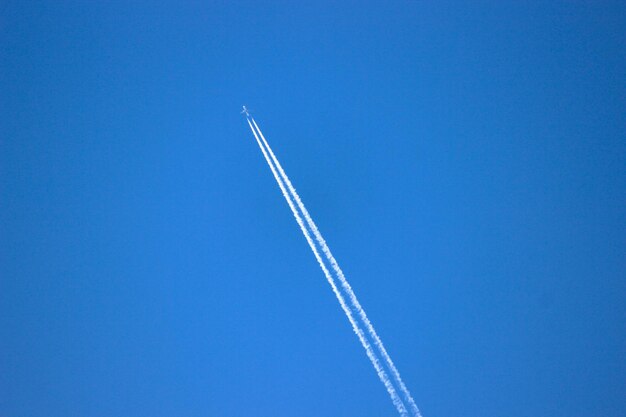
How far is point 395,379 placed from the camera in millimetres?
17844

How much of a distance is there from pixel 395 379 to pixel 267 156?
24.6 feet

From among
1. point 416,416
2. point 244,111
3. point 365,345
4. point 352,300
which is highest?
point 244,111

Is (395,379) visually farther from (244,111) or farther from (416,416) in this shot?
(244,111)

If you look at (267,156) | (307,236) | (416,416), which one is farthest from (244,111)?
(416,416)

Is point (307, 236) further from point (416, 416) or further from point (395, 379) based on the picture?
point (416, 416)

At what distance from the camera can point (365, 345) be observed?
18094 millimetres

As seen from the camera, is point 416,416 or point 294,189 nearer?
point 416,416

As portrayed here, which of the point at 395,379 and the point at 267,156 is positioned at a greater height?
the point at 267,156

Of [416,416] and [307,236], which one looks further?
[307,236]

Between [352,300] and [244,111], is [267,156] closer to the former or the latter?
[244,111]

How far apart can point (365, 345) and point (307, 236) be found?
3.60 meters

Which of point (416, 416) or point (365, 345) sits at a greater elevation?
point (365, 345)

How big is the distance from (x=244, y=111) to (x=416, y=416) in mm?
10114

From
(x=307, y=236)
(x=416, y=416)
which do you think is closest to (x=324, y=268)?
(x=307, y=236)
